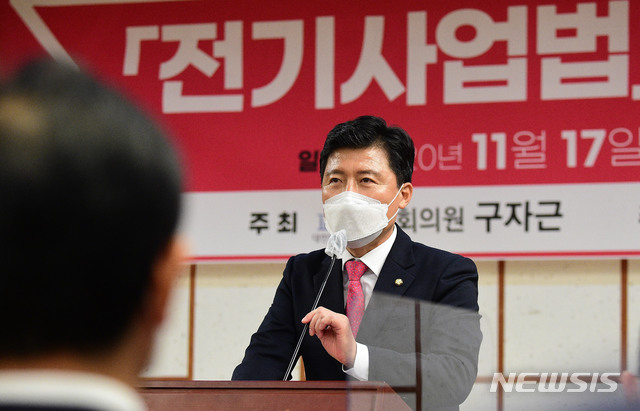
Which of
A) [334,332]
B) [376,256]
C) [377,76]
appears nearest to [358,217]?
[376,256]

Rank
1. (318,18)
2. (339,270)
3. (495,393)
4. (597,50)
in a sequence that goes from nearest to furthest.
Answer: (495,393)
(339,270)
(597,50)
(318,18)

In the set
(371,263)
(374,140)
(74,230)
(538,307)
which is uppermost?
(374,140)

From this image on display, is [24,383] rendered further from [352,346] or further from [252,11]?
[252,11]

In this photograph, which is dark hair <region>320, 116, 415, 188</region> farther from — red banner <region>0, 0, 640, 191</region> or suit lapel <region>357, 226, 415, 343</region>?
red banner <region>0, 0, 640, 191</region>

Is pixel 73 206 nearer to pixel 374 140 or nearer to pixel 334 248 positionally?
pixel 334 248

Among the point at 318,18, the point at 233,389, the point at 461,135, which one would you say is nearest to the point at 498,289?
the point at 461,135

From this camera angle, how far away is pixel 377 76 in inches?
139

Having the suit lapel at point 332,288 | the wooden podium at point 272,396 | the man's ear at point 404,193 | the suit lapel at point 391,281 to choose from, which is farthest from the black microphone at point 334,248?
the wooden podium at point 272,396

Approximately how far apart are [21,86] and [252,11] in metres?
3.35

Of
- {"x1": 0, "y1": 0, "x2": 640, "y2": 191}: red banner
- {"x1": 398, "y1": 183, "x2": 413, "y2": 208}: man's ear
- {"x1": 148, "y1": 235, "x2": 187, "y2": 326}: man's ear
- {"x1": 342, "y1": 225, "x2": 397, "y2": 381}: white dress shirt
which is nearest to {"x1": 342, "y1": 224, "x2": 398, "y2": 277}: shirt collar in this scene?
{"x1": 342, "y1": 225, "x2": 397, "y2": 381}: white dress shirt

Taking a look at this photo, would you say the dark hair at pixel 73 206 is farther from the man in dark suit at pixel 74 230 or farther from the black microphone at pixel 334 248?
the black microphone at pixel 334 248

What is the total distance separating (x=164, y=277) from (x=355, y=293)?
1545mm

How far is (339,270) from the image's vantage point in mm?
2051

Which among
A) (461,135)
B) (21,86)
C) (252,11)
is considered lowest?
(21,86)
